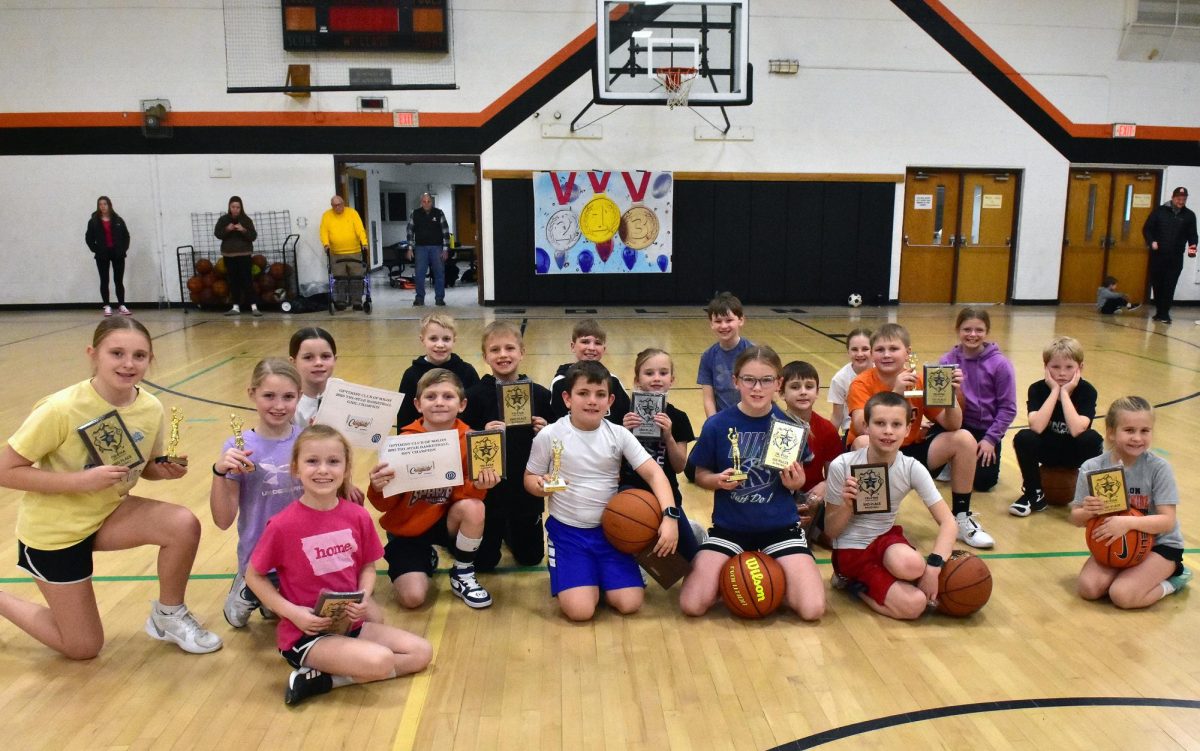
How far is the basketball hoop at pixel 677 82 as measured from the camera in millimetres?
12781

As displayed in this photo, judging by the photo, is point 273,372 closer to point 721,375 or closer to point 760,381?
point 760,381

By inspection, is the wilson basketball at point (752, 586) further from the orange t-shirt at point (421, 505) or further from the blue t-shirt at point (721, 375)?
the blue t-shirt at point (721, 375)

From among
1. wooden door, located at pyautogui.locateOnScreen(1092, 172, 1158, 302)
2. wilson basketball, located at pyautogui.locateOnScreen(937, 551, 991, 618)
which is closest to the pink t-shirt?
wilson basketball, located at pyautogui.locateOnScreen(937, 551, 991, 618)

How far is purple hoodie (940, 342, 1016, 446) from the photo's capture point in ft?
16.0

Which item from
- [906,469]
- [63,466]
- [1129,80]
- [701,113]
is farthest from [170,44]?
[1129,80]

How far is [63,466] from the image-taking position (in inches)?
122

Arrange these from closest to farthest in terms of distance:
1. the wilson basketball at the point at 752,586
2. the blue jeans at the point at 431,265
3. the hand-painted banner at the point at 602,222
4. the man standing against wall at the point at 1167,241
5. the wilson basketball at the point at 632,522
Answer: the wilson basketball at the point at 752,586 → the wilson basketball at the point at 632,522 → the man standing against wall at the point at 1167,241 → the hand-painted banner at the point at 602,222 → the blue jeans at the point at 431,265

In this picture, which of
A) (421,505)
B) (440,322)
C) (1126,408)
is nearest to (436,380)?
(421,505)

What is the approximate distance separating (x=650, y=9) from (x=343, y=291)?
23.1 ft

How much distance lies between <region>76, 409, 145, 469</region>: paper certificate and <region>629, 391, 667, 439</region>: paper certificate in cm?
215

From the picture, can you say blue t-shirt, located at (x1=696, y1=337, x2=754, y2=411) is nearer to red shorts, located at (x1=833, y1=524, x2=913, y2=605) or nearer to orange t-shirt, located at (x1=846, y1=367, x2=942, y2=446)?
orange t-shirt, located at (x1=846, y1=367, x2=942, y2=446)

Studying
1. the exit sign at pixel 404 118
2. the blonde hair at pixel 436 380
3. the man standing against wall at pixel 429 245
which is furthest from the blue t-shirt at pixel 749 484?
the exit sign at pixel 404 118

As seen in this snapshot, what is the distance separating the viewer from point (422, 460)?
3627 millimetres

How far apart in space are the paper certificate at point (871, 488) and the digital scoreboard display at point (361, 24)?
43.3 ft
